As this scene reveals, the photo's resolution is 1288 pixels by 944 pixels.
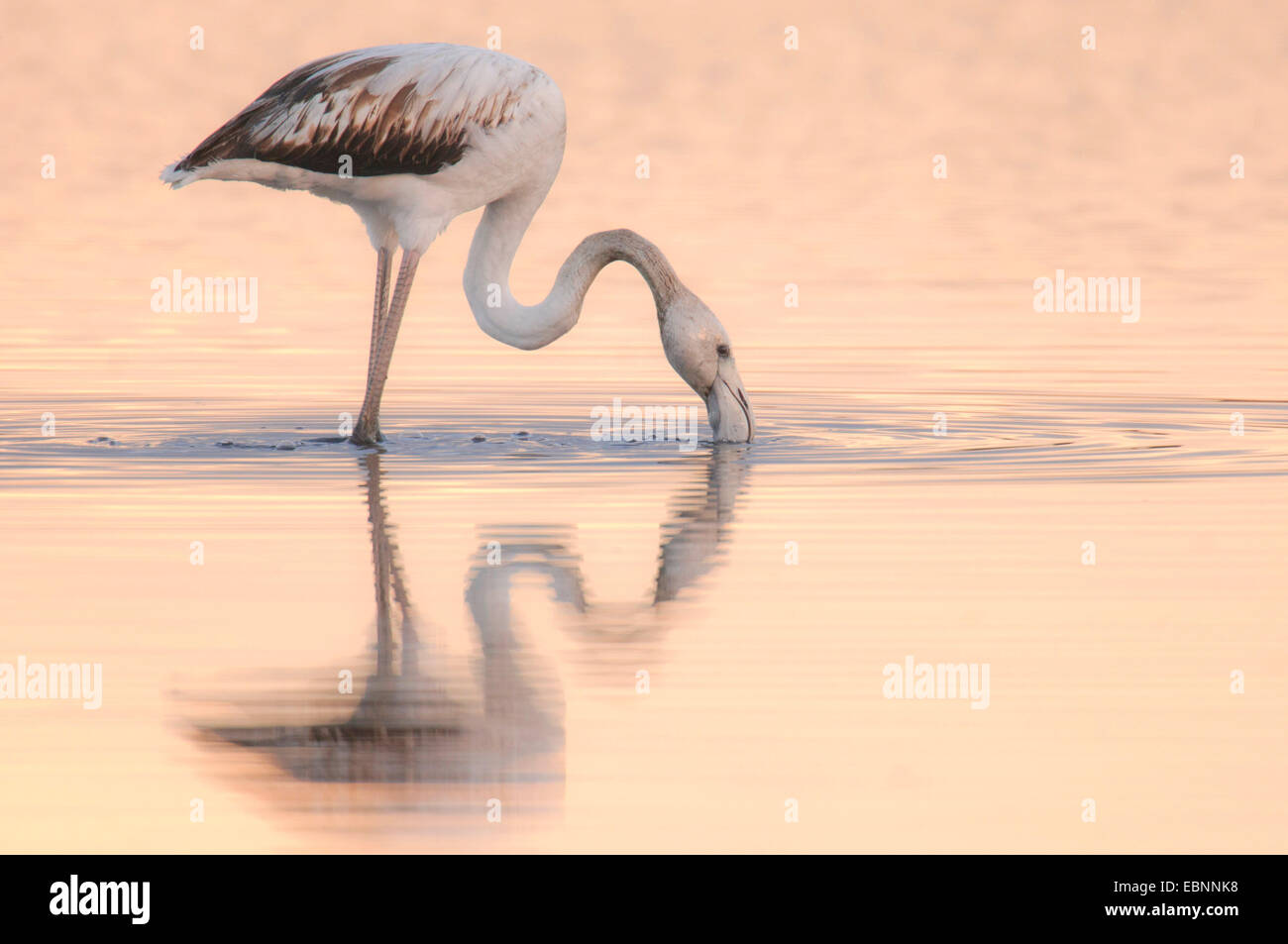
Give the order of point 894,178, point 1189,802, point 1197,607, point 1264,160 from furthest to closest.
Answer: point 1264,160
point 894,178
point 1197,607
point 1189,802

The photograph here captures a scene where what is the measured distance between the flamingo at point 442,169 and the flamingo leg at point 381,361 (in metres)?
0.01

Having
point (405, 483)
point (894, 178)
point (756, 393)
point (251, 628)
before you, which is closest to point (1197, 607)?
point (251, 628)

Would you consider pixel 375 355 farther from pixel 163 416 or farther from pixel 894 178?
pixel 894 178

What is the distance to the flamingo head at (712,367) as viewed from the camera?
13.3m

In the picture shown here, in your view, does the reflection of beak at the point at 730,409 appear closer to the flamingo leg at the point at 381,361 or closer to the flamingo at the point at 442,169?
the flamingo at the point at 442,169

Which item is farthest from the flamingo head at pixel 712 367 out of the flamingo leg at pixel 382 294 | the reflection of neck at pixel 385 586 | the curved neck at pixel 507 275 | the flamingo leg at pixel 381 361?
the reflection of neck at pixel 385 586

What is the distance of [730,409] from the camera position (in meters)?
13.2

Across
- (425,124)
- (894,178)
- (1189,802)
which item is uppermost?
(894,178)

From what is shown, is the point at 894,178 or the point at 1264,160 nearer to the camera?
the point at 894,178

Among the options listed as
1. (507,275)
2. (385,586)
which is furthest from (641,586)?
(507,275)

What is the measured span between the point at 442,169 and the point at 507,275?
0.88 metres

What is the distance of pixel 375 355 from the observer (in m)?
13.4

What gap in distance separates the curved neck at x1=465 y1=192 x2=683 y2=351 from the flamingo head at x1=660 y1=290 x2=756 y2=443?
19 cm

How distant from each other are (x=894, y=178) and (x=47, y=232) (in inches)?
568
